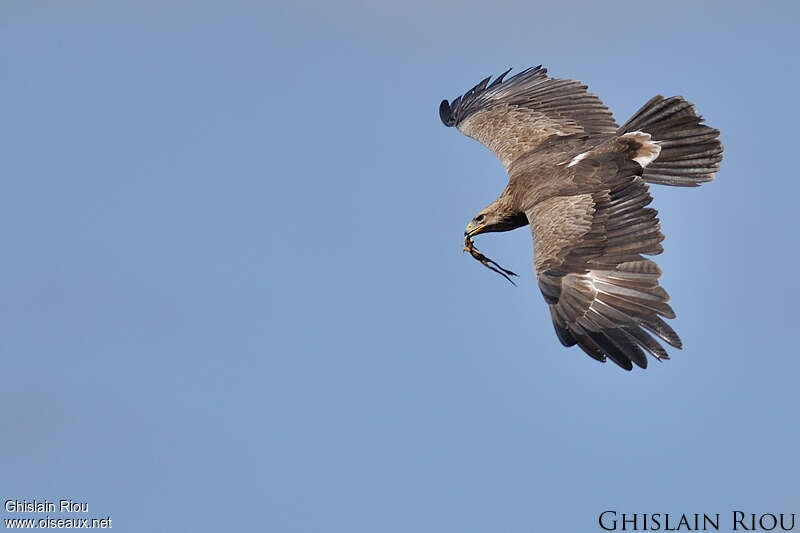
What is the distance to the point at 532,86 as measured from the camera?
17312mm

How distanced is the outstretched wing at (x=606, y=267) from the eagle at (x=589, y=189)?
11 millimetres

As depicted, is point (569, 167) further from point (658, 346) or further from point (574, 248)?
point (658, 346)

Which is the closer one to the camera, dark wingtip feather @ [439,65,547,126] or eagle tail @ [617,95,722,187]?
eagle tail @ [617,95,722,187]

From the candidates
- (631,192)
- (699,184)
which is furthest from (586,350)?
(699,184)

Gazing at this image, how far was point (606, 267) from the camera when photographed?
13.0 m

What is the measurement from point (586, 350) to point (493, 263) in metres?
2.56

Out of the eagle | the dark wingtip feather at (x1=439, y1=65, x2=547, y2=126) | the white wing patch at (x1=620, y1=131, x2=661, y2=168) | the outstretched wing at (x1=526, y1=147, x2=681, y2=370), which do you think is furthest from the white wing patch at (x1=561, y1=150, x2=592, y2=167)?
the dark wingtip feather at (x1=439, y1=65, x2=547, y2=126)

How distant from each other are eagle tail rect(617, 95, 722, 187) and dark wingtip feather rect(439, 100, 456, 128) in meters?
3.66

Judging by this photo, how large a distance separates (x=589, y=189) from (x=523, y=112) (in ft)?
10.2

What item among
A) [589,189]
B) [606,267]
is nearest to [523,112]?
[589,189]

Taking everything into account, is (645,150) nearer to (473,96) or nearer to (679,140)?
(679,140)

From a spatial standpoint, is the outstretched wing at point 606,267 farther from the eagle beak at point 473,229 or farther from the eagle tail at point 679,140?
the eagle beak at point 473,229

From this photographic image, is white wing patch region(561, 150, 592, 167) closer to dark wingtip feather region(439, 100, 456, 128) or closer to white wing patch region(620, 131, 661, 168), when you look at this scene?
white wing patch region(620, 131, 661, 168)

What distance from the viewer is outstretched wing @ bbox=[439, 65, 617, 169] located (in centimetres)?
1622
